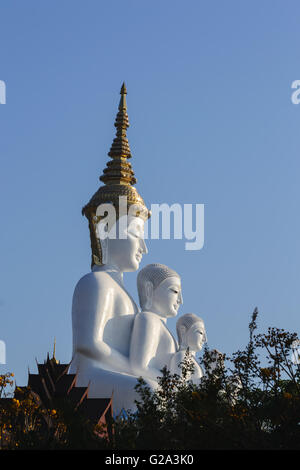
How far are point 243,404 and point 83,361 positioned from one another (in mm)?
8003

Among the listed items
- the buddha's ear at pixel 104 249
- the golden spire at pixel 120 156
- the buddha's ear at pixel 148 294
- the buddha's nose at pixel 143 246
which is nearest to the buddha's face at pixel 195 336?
the buddha's ear at pixel 148 294

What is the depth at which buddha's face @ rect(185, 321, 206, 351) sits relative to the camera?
19406 millimetres

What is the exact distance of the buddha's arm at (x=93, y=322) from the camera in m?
17.1

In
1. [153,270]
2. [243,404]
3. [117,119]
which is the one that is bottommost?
[243,404]

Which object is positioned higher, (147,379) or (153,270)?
(153,270)

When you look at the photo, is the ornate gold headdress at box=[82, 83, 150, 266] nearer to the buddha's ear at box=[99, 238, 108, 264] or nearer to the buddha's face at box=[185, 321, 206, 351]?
the buddha's ear at box=[99, 238, 108, 264]

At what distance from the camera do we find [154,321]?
1811cm

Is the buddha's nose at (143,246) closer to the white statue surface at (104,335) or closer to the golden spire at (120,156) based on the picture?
the white statue surface at (104,335)

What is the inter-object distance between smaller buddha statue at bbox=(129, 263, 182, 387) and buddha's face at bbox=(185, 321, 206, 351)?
583mm

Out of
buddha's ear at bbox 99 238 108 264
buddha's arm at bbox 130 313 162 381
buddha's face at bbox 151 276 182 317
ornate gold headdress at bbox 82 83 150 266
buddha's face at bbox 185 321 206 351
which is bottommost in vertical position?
buddha's arm at bbox 130 313 162 381

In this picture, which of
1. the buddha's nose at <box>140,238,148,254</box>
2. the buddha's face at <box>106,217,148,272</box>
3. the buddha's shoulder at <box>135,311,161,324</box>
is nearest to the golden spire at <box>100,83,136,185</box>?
the buddha's face at <box>106,217,148,272</box>

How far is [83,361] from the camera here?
56.3 feet

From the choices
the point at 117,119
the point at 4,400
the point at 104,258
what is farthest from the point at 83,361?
the point at 117,119
